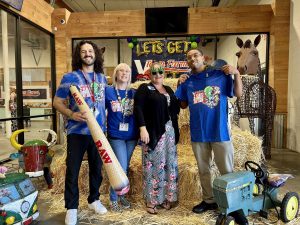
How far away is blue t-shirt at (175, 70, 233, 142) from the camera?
2.38m

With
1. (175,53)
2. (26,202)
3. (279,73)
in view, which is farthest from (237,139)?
(175,53)

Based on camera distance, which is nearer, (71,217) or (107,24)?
(71,217)

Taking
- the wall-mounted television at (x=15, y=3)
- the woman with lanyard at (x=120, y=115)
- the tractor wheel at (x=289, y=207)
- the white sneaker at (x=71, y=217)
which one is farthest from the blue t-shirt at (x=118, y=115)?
the wall-mounted television at (x=15, y=3)

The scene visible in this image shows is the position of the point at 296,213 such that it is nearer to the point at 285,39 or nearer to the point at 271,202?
the point at 271,202

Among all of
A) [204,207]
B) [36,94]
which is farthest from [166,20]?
[36,94]

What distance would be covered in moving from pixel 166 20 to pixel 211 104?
15.9 ft

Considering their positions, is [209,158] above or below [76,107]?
below

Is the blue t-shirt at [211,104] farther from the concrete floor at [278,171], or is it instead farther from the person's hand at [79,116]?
the person's hand at [79,116]

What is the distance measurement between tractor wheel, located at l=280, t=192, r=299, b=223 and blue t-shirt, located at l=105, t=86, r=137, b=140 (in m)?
1.44

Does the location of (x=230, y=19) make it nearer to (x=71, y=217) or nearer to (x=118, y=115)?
(x=118, y=115)

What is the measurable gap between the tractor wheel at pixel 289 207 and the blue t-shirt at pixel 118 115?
144cm

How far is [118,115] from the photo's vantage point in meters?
2.50

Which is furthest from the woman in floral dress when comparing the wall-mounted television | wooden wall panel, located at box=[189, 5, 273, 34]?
wooden wall panel, located at box=[189, 5, 273, 34]

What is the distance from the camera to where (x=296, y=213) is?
2.50 metres
